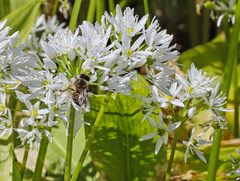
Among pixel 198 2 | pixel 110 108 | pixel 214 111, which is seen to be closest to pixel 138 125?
pixel 110 108

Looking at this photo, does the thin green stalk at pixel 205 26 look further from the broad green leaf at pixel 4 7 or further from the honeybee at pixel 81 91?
the honeybee at pixel 81 91

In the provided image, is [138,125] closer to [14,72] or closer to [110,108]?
[110,108]

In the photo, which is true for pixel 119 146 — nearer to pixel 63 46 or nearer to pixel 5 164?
pixel 5 164

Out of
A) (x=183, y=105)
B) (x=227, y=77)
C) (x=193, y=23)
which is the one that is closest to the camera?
(x=183, y=105)

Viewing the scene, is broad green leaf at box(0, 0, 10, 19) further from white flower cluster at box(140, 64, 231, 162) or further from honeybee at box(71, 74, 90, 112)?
honeybee at box(71, 74, 90, 112)

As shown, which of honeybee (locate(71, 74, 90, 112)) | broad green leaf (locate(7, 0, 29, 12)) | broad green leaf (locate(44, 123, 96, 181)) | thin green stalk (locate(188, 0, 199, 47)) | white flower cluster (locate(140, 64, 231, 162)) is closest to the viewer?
honeybee (locate(71, 74, 90, 112))

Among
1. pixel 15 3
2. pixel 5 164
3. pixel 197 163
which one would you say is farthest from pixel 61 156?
pixel 15 3

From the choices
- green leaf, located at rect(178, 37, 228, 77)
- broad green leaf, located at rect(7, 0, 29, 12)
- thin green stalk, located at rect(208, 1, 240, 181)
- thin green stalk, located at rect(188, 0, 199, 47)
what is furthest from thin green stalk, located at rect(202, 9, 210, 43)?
thin green stalk, located at rect(208, 1, 240, 181)
